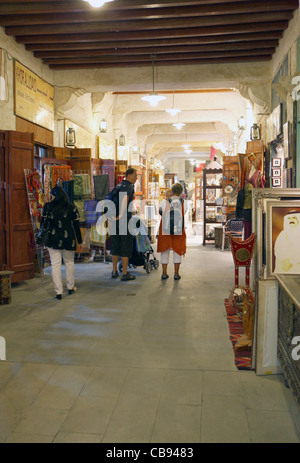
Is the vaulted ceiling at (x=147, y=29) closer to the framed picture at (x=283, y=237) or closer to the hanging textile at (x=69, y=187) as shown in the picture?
the hanging textile at (x=69, y=187)

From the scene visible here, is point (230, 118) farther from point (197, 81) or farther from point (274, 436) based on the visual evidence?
point (274, 436)

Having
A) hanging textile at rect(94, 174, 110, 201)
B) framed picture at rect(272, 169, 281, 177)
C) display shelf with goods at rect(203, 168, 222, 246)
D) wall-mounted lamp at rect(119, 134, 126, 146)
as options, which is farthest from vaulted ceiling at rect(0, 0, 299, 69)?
wall-mounted lamp at rect(119, 134, 126, 146)

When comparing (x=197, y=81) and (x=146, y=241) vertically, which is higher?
(x=197, y=81)

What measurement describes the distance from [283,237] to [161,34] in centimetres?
528

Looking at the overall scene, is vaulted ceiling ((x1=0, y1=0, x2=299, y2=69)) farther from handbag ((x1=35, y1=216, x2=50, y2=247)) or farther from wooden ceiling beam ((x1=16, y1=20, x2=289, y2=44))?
handbag ((x1=35, y1=216, x2=50, y2=247))

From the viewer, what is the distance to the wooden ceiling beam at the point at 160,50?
314 inches

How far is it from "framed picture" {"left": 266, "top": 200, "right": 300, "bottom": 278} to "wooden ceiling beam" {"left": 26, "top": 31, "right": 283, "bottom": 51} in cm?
522

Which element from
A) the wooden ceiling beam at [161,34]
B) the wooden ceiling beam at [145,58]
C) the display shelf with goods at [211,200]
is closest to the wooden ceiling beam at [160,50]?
the wooden ceiling beam at [145,58]

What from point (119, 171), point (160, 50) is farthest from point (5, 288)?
point (119, 171)

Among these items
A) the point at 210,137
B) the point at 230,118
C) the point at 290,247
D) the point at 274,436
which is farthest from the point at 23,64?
the point at 210,137

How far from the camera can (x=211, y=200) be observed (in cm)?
1223

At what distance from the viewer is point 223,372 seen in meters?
3.26

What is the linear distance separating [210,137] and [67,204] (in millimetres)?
17676
